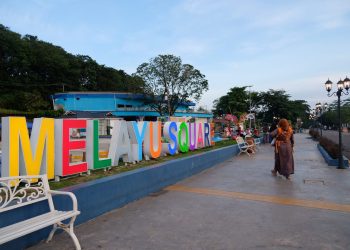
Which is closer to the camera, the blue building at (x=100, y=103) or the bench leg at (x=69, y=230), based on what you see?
the bench leg at (x=69, y=230)

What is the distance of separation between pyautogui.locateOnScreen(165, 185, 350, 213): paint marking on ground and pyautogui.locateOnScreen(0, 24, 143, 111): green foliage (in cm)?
4355

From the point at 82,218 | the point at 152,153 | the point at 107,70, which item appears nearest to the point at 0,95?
the point at 107,70

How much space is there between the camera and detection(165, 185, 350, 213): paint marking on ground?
6316mm

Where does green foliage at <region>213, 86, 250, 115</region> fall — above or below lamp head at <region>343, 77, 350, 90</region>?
above

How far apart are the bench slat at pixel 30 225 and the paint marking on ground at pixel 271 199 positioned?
3898 millimetres

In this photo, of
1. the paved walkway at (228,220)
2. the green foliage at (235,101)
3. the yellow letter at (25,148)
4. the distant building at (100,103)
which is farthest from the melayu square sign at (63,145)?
the green foliage at (235,101)

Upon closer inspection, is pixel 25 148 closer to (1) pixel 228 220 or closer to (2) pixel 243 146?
(1) pixel 228 220

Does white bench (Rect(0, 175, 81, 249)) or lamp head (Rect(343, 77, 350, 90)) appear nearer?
white bench (Rect(0, 175, 81, 249))

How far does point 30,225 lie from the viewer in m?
3.76

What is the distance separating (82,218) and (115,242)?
3.31 feet

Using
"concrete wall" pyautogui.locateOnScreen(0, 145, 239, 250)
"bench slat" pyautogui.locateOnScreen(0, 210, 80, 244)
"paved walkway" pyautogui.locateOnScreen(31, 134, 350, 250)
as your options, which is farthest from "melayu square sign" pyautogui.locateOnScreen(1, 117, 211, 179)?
"bench slat" pyautogui.locateOnScreen(0, 210, 80, 244)

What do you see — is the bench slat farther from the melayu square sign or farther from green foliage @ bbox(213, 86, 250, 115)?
green foliage @ bbox(213, 86, 250, 115)

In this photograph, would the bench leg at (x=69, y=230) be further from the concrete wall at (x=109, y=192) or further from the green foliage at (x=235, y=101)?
the green foliage at (x=235, y=101)

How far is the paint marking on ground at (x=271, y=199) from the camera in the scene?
6.32 m
